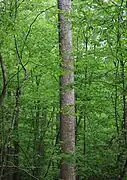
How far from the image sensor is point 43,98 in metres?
9.16

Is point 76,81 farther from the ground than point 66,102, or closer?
farther from the ground

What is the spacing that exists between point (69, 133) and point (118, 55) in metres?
2.68

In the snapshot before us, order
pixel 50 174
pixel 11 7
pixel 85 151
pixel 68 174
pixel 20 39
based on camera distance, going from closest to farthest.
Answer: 1. pixel 11 7
2. pixel 68 174
3. pixel 20 39
4. pixel 85 151
5. pixel 50 174

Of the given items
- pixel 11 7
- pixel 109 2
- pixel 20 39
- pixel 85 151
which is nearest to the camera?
pixel 109 2

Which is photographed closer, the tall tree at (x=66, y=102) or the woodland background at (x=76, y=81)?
the woodland background at (x=76, y=81)

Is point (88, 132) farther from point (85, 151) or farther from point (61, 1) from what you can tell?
point (61, 1)

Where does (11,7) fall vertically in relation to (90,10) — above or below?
above

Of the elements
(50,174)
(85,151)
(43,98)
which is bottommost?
(50,174)

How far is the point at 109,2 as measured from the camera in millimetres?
4109

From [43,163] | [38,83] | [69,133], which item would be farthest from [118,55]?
[43,163]

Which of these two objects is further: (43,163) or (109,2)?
(43,163)

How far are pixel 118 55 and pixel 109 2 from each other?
0.71 metres

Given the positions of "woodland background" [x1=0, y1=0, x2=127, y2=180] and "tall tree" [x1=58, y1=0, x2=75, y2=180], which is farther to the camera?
"tall tree" [x1=58, y1=0, x2=75, y2=180]

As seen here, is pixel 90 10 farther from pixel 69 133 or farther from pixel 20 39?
pixel 20 39
